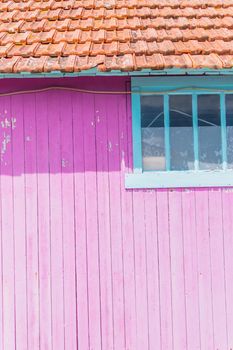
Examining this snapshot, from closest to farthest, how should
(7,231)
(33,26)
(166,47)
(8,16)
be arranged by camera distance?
(166,47)
(7,231)
(33,26)
(8,16)

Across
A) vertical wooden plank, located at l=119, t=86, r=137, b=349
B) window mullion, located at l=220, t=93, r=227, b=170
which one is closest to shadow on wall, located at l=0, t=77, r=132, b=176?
vertical wooden plank, located at l=119, t=86, r=137, b=349

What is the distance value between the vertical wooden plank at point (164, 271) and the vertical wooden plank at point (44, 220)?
3.71 ft

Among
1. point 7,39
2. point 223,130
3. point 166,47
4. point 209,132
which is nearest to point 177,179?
point 209,132

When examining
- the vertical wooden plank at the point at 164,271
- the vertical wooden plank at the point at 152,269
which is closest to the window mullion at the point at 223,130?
the vertical wooden plank at the point at 164,271

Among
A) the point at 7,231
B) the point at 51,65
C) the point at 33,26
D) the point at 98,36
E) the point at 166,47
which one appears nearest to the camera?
the point at 51,65

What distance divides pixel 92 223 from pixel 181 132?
131 centimetres

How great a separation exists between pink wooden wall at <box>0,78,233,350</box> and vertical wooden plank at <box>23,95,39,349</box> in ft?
0.03

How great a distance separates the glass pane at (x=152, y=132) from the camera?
4.52m

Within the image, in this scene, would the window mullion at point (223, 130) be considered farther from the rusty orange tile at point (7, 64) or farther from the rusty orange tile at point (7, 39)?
the rusty orange tile at point (7, 39)

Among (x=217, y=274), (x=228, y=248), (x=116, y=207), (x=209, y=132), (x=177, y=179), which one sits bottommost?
(x=217, y=274)

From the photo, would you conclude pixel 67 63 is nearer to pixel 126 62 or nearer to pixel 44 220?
pixel 126 62

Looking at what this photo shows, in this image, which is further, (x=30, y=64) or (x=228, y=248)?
(x=228, y=248)

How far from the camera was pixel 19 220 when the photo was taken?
4496 millimetres

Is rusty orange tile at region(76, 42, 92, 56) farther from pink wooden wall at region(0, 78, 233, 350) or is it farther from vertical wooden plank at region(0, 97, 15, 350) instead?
vertical wooden plank at region(0, 97, 15, 350)
